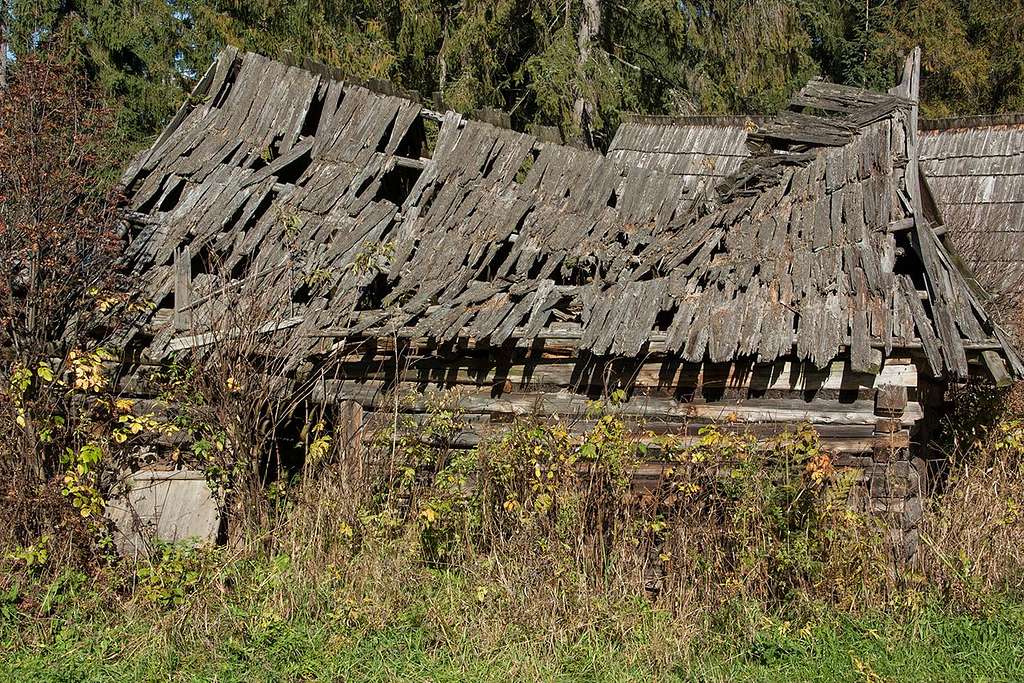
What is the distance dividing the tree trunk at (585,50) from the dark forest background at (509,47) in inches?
1.0

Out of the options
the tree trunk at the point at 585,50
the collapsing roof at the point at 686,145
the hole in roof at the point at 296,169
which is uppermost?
the tree trunk at the point at 585,50

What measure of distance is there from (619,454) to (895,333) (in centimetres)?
225

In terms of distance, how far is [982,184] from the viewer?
54.0 ft

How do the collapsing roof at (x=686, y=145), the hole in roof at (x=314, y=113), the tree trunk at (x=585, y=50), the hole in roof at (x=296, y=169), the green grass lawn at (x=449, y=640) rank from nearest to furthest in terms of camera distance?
the green grass lawn at (x=449, y=640) < the hole in roof at (x=296, y=169) < the hole in roof at (x=314, y=113) < the collapsing roof at (x=686, y=145) < the tree trunk at (x=585, y=50)

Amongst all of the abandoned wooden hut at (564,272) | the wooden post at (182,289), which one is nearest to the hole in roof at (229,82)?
the abandoned wooden hut at (564,272)

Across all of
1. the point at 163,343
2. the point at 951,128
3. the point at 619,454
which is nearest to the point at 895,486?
the point at 619,454

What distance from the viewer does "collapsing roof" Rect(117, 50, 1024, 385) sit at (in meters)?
7.55

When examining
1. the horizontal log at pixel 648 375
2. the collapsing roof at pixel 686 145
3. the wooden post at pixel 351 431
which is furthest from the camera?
the collapsing roof at pixel 686 145

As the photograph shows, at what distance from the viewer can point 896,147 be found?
952 centimetres

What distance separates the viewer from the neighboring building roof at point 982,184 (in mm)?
14312

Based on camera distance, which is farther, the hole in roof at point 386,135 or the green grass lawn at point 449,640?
the hole in roof at point 386,135

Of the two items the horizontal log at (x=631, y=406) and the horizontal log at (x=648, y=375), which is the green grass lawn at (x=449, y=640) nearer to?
the horizontal log at (x=631, y=406)

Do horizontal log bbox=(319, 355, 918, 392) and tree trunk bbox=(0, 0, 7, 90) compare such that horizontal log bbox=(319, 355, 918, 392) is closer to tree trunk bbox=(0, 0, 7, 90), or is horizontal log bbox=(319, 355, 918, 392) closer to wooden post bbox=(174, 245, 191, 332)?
wooden post bbox=(174, 245, 191, 332)

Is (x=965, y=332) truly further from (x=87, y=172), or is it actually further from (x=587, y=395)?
(x=87, y=172)
